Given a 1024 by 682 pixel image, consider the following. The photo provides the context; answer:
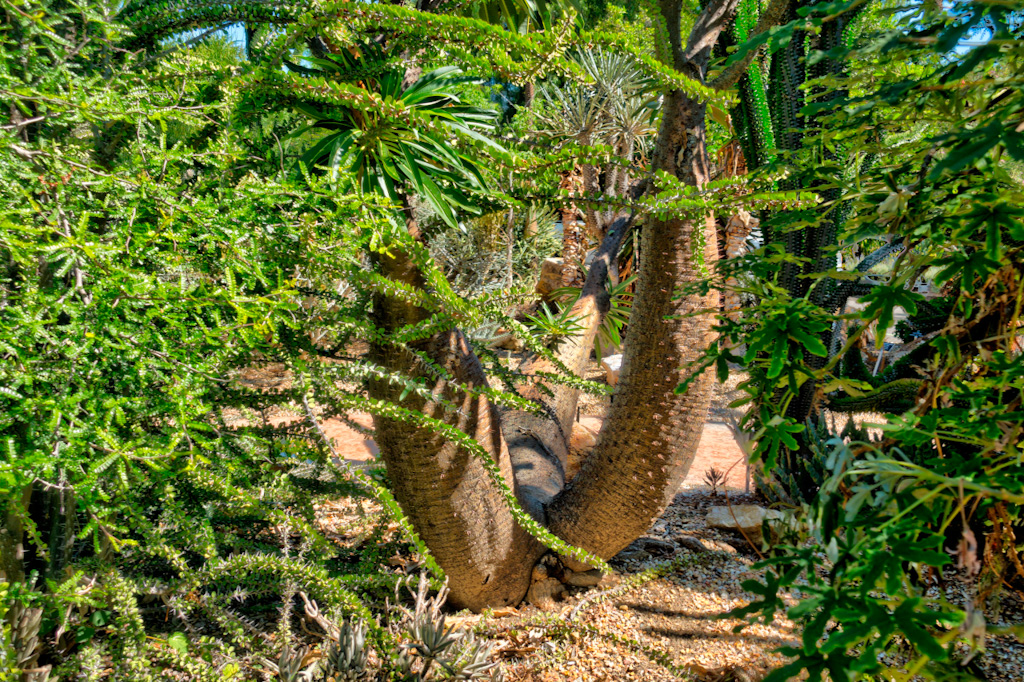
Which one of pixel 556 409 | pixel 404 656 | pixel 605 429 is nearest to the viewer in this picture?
pixel 404 656

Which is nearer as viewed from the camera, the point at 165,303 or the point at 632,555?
the point at 165,303

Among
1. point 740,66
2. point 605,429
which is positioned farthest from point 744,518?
→ point 740,66

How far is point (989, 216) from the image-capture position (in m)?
0.68

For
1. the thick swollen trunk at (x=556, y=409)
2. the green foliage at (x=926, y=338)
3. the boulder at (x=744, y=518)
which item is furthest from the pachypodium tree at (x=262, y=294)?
the boulder at (x=744, y=518)

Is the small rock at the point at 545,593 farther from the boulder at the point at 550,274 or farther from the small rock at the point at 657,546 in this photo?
the boulder at the point at 550,274

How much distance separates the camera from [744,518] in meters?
3.19

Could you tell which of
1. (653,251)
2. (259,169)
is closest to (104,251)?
(259,169)

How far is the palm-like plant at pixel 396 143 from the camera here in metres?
1.36

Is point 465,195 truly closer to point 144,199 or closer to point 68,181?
point 144,199

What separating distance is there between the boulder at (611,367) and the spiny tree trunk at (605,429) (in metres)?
4.15

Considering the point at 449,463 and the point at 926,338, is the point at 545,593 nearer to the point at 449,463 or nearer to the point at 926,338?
the point at 449,463

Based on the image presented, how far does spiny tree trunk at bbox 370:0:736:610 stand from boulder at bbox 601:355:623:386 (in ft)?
13.6

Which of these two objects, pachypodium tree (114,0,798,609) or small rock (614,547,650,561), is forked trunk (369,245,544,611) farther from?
small rock (614,547,650,561)

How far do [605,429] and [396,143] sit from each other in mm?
1265
